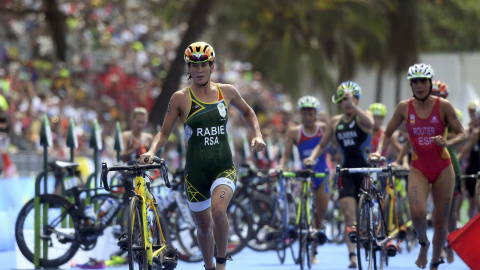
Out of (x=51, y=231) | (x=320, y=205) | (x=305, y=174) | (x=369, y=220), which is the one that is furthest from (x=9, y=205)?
(x=369, y=220)

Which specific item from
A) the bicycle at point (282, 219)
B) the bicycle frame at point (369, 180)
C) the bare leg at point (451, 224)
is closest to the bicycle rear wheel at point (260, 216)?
the bicycle at point (282, 219)

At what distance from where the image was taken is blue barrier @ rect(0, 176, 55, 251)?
54.1ft

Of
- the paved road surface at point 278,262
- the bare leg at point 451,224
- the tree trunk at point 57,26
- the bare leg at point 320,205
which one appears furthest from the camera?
the tree trunk at point 57,26

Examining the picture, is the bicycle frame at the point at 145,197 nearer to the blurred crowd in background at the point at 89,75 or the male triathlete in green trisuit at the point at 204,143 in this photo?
the male triathlete in green trisuit at the point at 204,143

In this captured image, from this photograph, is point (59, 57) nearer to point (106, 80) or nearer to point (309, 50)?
point (106, 80)

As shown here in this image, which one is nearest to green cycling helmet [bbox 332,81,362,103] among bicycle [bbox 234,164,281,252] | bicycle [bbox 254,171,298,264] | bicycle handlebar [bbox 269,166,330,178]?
bicycle handlebar [bbox 269,166,330,178]

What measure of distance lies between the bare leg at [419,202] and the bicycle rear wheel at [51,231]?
435 cm

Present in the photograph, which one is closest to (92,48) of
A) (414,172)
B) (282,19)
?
(282,19)

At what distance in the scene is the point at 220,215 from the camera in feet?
31.9

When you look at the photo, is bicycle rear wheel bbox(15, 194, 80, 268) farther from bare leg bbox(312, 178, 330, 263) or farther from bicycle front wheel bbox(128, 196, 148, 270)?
bicycle front wheel bbox(128, 196, 148, 270)

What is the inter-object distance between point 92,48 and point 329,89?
14.4 m

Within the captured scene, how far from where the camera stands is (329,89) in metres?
41.7

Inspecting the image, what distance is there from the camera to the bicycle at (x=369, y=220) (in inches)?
459

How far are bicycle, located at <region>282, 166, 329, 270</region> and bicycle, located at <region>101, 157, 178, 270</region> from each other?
4275 millimetres
